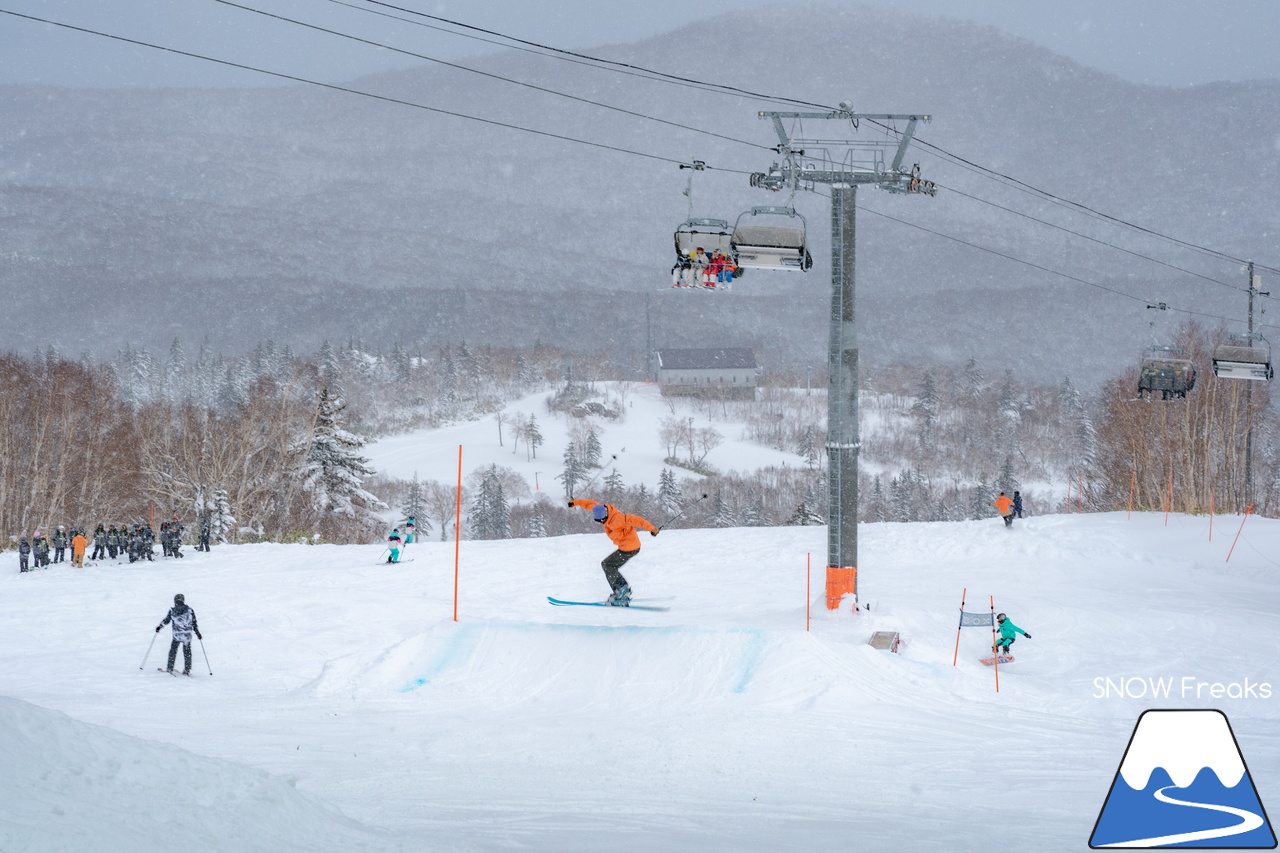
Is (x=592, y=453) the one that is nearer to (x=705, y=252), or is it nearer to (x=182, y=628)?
(x=705, y=252)

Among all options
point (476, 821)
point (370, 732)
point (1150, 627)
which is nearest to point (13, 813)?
point (476, 821)

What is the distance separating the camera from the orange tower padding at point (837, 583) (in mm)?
18062

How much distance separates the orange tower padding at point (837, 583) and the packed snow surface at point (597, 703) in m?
0.73

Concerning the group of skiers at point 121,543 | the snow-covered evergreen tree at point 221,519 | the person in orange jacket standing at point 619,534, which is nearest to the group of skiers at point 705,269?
the person in orange jacket standing at point 619,534

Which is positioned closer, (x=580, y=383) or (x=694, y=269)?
(x=694, y=269)

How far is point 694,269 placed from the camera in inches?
664

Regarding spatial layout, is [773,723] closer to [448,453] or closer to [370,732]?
[370,732]

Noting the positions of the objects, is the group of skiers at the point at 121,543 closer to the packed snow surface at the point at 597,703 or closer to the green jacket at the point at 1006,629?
the packed snow surface at the point at 597,703

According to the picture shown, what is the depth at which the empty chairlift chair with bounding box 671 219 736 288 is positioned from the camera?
Answer: 16.6m

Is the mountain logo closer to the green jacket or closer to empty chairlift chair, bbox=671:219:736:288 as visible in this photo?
the green jacket

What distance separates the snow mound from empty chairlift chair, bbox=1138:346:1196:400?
29.4m

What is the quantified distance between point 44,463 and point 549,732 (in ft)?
153

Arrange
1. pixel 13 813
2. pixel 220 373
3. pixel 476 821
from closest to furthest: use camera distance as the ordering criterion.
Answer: pixel 13 813 < pixel 476 821 < pixel 220 373
